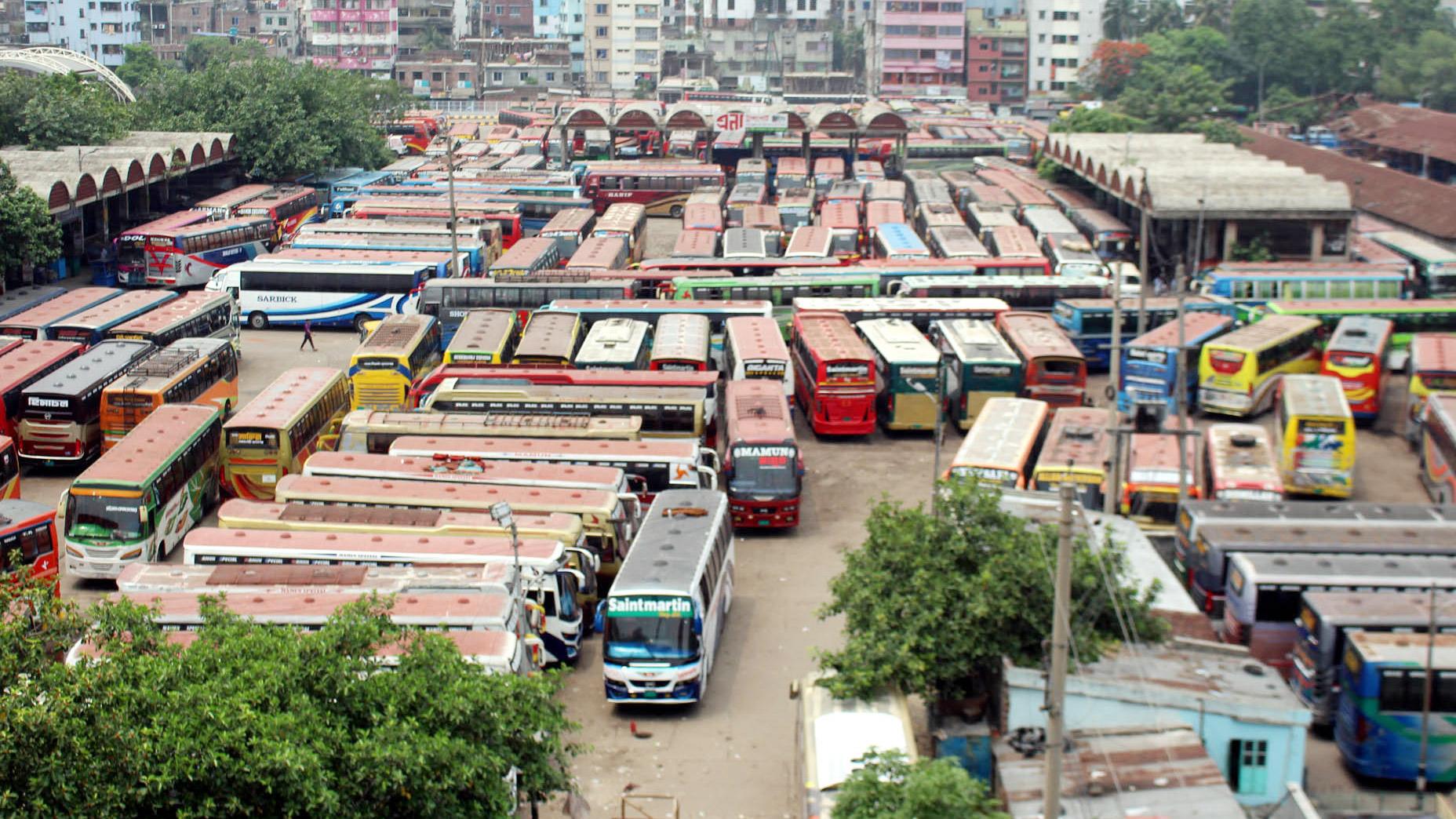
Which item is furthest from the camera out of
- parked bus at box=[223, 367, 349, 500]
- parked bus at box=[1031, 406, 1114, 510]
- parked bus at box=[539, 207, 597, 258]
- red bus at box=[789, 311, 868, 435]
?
parked bus at box=[539, 207, 597, 258]

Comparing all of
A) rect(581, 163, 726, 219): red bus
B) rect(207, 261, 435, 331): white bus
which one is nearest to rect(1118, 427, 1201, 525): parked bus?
rect(207, 261, 435, 331): white bus

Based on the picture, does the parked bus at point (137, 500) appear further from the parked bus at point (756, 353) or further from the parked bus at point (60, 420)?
the parked bus at point (756, 353)

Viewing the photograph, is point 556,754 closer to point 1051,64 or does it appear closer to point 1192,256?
point 1192,256

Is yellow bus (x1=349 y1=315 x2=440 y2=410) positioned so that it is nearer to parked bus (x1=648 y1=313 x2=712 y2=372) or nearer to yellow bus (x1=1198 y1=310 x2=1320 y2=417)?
parked bus (x1=648 y1=313 x2=712 y2=372)

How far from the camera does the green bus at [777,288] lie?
122ft

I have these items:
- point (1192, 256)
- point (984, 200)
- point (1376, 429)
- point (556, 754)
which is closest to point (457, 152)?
point (984, 200)

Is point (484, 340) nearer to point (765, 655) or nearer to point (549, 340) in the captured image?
point (549, 340)

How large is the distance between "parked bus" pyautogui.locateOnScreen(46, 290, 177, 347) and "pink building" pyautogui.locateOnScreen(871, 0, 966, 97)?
71235 mm

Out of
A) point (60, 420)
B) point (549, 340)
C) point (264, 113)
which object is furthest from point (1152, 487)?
point (264, 113)

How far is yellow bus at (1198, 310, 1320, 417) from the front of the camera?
30438 millimetres

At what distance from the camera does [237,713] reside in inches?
478

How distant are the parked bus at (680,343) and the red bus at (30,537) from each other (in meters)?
11.6

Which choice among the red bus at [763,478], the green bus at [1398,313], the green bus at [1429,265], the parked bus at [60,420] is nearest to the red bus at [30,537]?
the parked bus at [60,420]

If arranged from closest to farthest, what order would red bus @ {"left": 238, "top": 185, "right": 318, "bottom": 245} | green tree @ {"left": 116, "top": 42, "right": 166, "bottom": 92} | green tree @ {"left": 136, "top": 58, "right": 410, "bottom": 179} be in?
1. red bus @ {"left": 238, "top": 185, "right": 318, "bottom": 245}
2. green tree @ {"left": 136, "top": 58, "right": 410, "bottom": 179}
3. green tree @ {"left": 116, "top": 42, "right": 166, "bottom": 92}
